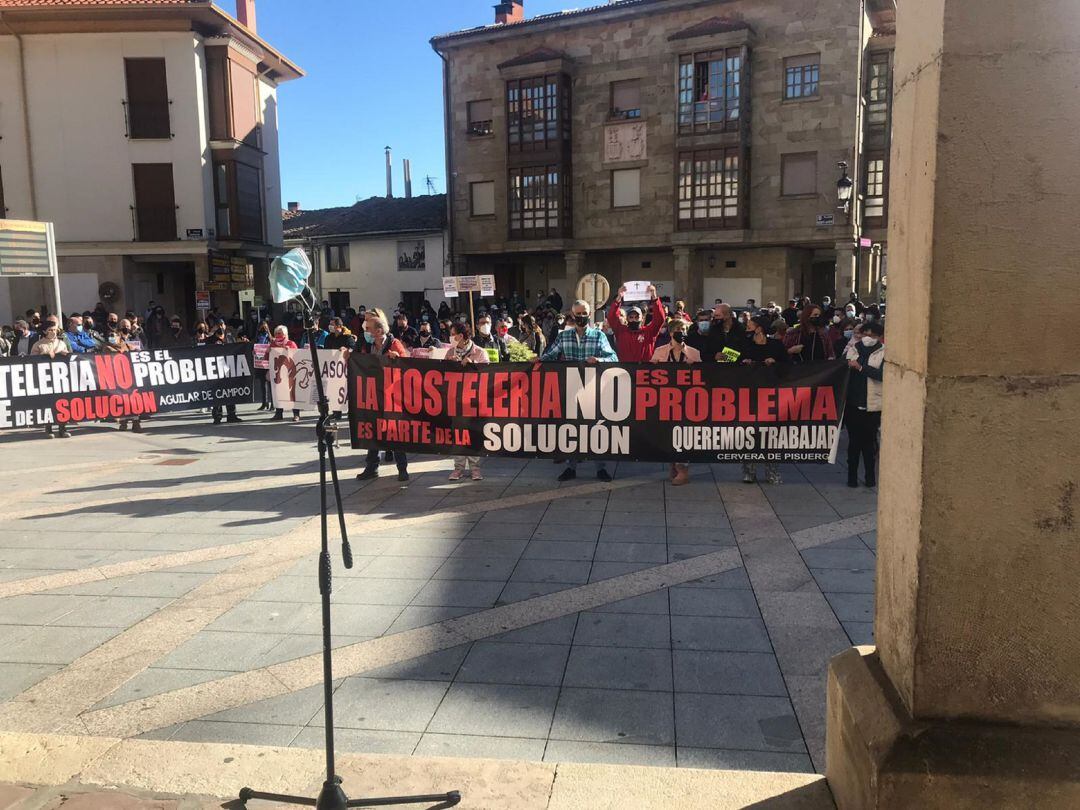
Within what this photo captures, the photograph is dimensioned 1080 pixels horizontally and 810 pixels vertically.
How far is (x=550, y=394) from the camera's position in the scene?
30.0ft

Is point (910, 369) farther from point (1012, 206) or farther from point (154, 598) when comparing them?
point (154, 598)

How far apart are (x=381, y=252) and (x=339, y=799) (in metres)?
40.3

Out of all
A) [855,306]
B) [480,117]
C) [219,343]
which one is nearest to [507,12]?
[480,117]

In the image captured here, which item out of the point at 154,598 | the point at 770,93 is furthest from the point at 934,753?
the point at 770,93

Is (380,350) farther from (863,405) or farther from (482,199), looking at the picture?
(482,199)

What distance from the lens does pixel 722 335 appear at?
10969 mm

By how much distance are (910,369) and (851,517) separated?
19.9 feet

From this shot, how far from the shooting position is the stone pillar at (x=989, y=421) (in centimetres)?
235

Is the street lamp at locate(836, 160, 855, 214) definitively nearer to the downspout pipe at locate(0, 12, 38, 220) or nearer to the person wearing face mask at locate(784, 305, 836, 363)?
the person wearing face mask at locate(784, 305, 836, 363)

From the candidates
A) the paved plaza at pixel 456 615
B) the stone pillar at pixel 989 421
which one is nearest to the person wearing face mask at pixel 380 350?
the paved plaza at pixel 456 615

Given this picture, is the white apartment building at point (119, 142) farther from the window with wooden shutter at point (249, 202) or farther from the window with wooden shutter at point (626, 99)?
the window with wooden shutter at point (626, 99)

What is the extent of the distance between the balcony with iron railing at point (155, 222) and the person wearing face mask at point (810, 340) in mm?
24188

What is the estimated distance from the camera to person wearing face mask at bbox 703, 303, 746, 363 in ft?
33.7

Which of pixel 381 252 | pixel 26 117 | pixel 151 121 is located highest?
pixel 26 117
